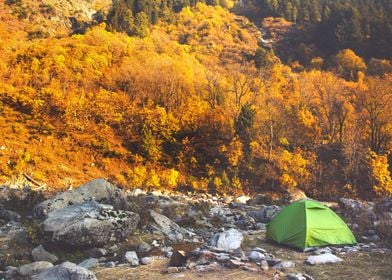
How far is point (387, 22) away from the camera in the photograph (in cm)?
7088

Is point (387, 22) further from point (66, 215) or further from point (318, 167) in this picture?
point (66, 215)

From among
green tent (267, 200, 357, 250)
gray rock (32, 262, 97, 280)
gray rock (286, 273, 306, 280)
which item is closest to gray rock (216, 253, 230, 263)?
gray rock (286, 273, 306, 280)

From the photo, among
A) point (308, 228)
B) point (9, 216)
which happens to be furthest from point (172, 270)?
point (9, 216)

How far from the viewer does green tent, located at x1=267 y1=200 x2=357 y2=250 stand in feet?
37.8

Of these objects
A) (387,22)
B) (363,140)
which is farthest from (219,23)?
(363,140)

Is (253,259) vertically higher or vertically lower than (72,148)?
higher

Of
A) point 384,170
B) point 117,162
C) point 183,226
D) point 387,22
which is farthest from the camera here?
point 387,22

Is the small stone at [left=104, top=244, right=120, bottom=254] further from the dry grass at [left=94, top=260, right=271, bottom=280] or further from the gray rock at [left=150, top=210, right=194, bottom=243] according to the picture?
the gray rock at [left=150, top=210, right=194, bottom=243]

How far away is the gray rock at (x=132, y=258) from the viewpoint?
381 inches

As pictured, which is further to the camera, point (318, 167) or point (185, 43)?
point (185, 43)

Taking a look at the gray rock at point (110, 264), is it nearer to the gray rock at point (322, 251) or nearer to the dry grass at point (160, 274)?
the dry grass at point (160, 274)

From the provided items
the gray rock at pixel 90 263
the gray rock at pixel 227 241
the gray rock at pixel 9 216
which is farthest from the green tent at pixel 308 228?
the gray rock at pixel 9 216

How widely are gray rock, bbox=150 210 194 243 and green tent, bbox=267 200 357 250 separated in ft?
8.95

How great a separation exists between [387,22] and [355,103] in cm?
3824
